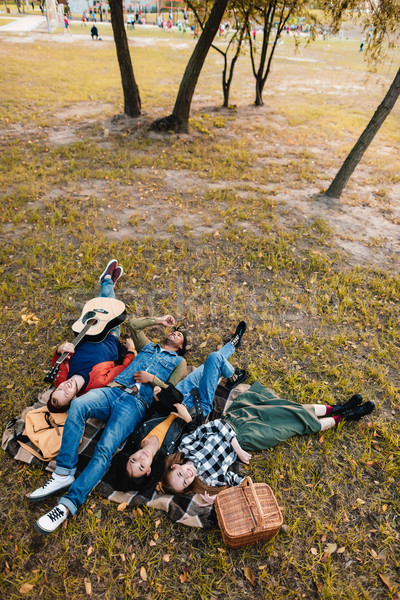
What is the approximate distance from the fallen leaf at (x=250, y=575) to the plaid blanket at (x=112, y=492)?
1.42ft

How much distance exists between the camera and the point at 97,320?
4.73m

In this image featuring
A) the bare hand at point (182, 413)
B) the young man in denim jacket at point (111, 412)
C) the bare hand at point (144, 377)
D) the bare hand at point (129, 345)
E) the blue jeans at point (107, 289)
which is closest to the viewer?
the young man in denim jacket at point (111, 412)

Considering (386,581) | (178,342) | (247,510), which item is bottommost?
(386,581)

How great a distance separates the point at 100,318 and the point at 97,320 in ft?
0.17

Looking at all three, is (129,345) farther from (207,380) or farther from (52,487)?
(52,487)

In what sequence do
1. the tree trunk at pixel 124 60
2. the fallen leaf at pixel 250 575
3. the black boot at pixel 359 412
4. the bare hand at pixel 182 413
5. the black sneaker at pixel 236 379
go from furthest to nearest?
1. the tree trunk at pixel 124 60
2. the black sneaker at pixel 236 379
3. the black boot at pixel 359 412
4. the bare hand at pixel 182 413
5. the fallen leaf at pixel 250 575

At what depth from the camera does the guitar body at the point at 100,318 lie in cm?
457

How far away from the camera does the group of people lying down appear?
338 cm

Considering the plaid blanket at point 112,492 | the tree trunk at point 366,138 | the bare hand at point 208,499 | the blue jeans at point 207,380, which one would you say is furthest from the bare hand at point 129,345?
the tree trunk at point 366,138

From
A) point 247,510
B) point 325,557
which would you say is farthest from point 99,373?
point 325,557

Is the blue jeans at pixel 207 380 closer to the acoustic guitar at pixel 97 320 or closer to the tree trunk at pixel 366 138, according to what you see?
the acoustic guitar at pixel 97 320

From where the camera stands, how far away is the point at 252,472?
12.0 ft

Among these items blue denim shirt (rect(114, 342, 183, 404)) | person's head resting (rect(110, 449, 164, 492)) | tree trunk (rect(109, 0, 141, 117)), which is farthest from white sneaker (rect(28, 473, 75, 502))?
tree trunk (rect(109, 0, 141, 117))

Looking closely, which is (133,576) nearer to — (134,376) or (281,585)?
Result: (281,585)
